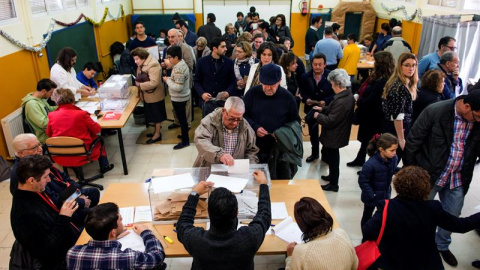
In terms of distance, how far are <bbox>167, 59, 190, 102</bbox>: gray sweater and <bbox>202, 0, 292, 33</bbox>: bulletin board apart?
24.7 ft

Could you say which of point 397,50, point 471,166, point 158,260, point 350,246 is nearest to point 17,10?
point 158,260

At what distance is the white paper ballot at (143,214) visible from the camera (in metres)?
2.86

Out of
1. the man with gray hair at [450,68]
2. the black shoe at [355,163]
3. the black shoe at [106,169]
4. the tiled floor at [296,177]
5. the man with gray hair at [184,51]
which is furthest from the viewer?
the man with gray hair at [184,51]

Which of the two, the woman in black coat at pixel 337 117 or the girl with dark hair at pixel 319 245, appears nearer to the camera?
the girl with dark hair at pixel 319 245

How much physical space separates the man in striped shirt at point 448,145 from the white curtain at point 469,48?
154 inches

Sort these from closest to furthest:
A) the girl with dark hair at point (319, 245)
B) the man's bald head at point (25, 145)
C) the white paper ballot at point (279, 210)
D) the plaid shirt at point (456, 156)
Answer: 1. the girl with dark hair at point (319, 245)
2. the white paper ballot at point (279, 210)
3. the plaid shirt at point (456, 156)
4. the man's bald head at point (25, 145)

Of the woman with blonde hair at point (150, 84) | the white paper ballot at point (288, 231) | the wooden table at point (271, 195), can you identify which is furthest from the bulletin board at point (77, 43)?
the white paper ballot at point (288, 231)

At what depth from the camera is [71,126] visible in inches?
171

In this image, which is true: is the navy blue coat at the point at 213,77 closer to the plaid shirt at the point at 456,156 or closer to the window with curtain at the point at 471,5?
the plaid shirt at the point at 456,156

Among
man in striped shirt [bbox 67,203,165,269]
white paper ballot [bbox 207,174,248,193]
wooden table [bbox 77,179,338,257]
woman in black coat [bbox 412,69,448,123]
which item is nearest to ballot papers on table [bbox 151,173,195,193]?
white paper ballot [bbox 207,174,248,193]

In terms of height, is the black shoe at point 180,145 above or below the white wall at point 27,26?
below

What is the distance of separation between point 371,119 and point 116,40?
844 centimetres

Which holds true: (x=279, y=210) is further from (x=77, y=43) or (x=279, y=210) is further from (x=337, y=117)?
(x=77, y=43)

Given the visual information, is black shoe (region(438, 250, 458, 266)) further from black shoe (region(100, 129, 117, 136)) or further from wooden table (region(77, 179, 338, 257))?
black shoe (region(100, 129, 117, 136))
